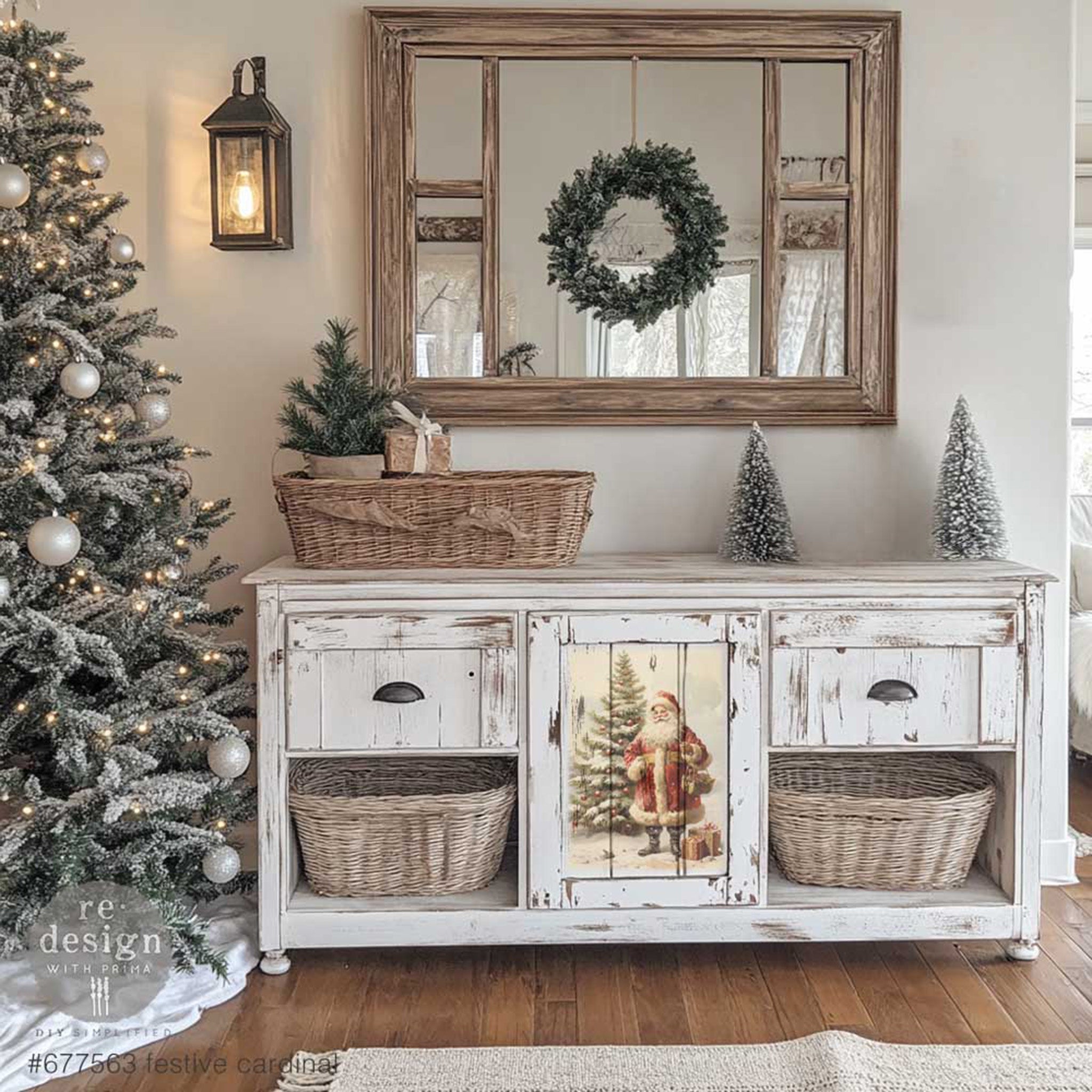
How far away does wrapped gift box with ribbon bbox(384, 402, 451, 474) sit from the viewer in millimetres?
2664

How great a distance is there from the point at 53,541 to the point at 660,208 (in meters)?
1.56

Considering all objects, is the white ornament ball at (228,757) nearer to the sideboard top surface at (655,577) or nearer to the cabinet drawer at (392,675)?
the cabinet drawer at (392,675)

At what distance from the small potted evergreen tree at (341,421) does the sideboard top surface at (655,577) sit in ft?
0.77

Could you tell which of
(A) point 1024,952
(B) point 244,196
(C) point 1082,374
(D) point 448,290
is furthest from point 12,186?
(C) point 1082,374

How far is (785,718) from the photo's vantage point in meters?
2.55

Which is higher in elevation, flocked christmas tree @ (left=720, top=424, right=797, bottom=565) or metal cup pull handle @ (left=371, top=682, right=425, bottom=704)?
flocked christmas tree @ (left=720, top=424, right=797, bottom=565)

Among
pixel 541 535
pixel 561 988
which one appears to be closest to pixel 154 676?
pixel 541 535

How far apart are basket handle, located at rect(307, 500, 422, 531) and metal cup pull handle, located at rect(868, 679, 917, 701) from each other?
1036mm

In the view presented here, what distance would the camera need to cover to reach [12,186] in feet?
7.62

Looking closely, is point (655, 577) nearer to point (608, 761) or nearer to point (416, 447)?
point (608, 761)

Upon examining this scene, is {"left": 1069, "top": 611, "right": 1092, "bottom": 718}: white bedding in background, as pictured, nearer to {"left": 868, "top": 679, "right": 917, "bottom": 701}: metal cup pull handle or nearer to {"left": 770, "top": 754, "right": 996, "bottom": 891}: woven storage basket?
{"left": 770, "top": 754, "right": 996, "bottom": 891}: woven storage basket

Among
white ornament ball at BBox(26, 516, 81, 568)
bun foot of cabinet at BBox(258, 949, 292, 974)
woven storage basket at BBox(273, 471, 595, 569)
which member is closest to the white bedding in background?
woven storage basket at BBox(273, 471, 595, 569)

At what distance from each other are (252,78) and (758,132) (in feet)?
3.98

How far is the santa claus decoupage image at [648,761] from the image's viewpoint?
100 inches
